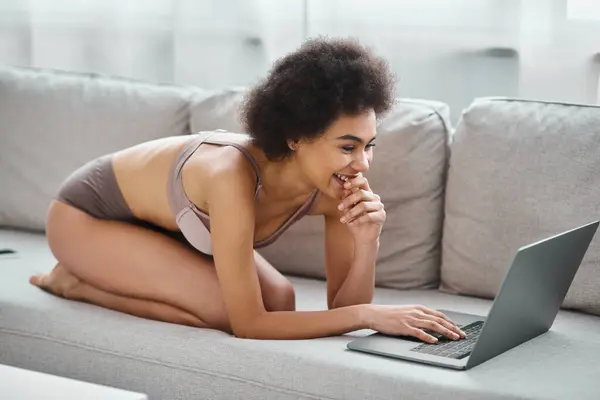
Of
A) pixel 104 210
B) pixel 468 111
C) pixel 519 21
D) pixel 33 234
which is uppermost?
pixel 519 21

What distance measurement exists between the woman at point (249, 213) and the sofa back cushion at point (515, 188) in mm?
340

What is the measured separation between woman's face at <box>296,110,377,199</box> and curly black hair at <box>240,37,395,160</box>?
2cm

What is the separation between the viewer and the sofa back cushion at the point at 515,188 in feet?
8.19

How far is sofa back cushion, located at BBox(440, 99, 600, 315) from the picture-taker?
8.19ft

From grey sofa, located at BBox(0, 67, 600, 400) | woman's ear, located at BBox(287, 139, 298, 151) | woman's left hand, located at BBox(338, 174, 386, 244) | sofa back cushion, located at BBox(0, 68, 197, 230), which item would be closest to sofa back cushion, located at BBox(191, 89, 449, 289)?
grey sofa, located at BBox(0, 67, 600, 400)

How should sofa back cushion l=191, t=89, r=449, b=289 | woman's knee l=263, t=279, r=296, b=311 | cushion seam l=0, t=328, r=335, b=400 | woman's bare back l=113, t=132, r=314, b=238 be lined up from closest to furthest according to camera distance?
cushion seam l=0, t=328, r=335, b=400 < woman's bare back l=113, t=132, r=314, b=238 < woman's knee l=263, t=279, r=296, b=311 < sofa back cushion l=191, t=89, r=449, b=289

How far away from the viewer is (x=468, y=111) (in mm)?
2695

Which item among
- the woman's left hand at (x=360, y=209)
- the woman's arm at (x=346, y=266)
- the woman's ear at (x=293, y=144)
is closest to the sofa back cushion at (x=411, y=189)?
the woman's arm at (x=346, y=266)

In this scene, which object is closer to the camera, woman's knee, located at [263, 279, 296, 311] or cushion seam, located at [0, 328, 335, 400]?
cushion seam, located at [0, 328, 335, 400]

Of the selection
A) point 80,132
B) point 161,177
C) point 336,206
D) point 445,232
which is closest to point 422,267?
point 445,232

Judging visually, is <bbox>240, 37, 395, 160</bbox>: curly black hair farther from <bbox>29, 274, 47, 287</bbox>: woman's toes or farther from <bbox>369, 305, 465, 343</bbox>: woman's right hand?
<bbox>29, 274, 47, 287</bbox>: woman's toes

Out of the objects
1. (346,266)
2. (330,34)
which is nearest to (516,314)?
(346,266)

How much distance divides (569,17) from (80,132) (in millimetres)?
1411

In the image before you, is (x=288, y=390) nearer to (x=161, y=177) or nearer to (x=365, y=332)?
(x=365, y=332)
